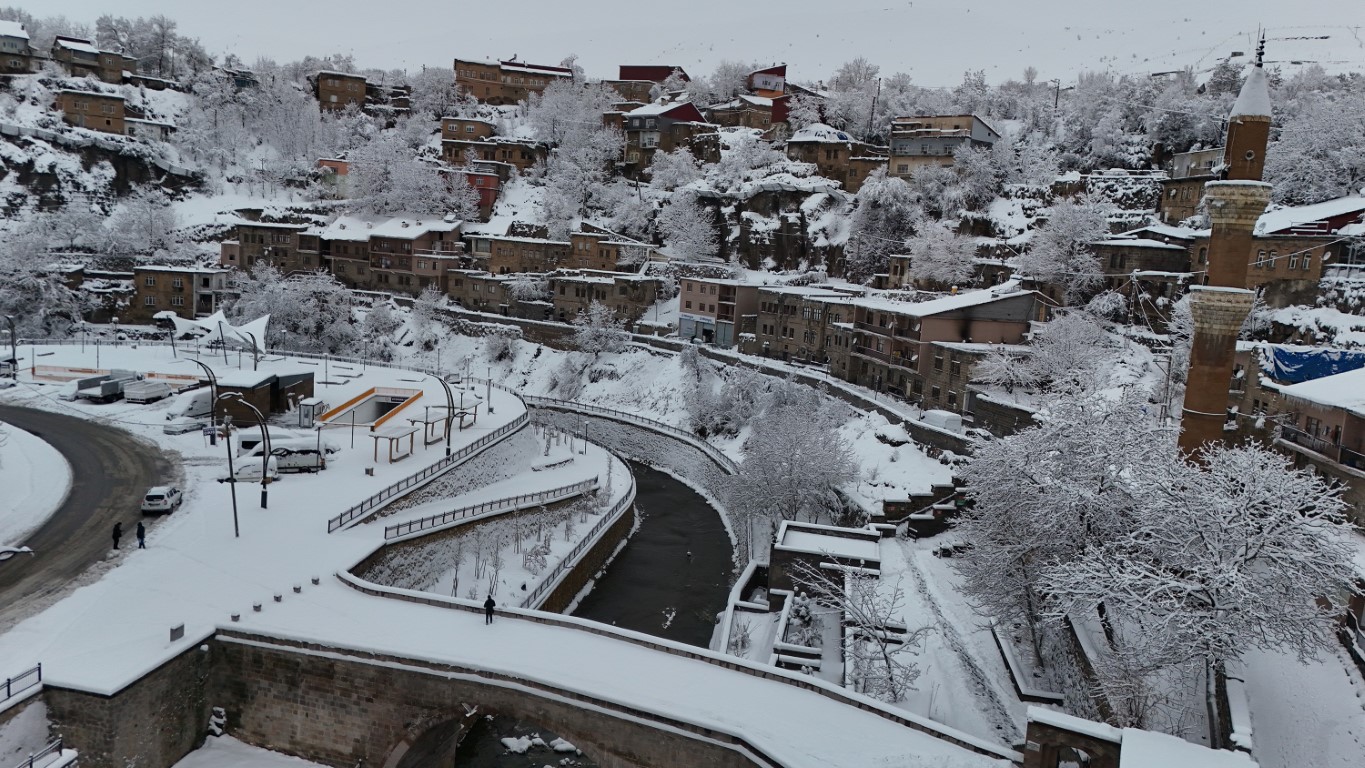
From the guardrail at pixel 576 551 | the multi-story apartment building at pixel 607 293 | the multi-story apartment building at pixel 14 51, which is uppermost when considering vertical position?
the multi-story apartment building at pixel 14 51

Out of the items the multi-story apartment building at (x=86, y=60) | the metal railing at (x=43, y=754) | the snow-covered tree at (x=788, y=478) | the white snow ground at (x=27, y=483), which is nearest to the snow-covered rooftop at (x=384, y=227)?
the multi-story apartment building at (x=86, y=60)

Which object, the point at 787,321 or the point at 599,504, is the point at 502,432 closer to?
the point at 599,504

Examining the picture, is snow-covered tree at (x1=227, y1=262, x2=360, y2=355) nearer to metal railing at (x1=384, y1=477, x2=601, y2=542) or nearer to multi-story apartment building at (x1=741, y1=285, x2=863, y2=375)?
multi-story apartment building at (x1=741, y1=285, x2=863, y2=375)

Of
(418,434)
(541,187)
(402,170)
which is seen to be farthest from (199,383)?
(541,187)

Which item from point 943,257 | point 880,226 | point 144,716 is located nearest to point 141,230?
point 880,226

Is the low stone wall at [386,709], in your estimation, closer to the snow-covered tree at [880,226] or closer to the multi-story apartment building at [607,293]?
the multi-story apartment building at [607,293]

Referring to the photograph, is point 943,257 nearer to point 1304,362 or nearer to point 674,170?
point 1304,362
